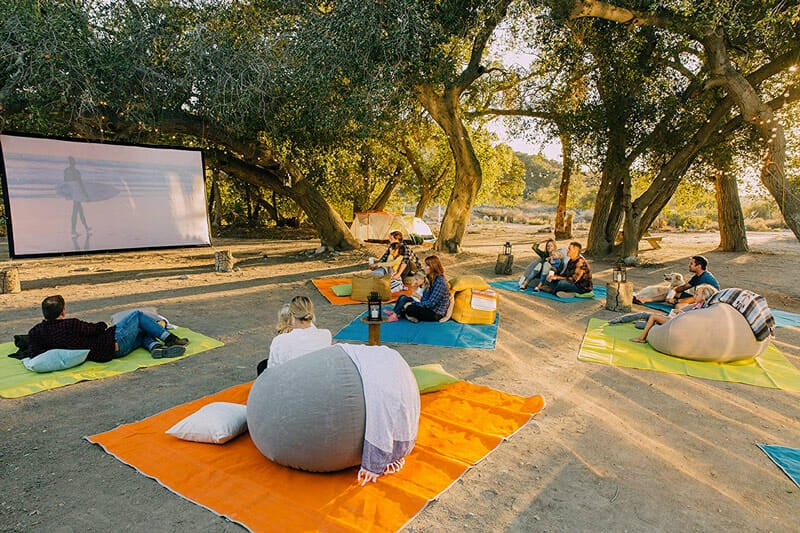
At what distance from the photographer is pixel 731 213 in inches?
564

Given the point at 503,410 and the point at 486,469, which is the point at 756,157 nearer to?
the point at 503,410

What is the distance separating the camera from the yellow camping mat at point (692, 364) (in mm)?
4605

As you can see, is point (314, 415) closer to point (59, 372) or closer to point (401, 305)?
point (59, 372)

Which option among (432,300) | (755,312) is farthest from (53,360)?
(755,312)

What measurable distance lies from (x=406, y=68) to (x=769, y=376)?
711cm

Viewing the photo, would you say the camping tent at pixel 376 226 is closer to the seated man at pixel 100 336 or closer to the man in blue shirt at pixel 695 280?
the man in blue shirt at pixel 695 280

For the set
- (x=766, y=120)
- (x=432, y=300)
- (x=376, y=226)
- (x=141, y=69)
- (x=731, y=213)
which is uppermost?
(x=141, y=69)

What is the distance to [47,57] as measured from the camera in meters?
7.87

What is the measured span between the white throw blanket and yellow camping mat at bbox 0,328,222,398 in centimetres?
296

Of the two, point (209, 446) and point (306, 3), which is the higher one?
point (306, 3)

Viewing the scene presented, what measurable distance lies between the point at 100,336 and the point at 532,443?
422 centimetres

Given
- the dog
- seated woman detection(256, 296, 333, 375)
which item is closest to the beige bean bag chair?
the dog

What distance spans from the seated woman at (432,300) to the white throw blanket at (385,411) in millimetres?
3345

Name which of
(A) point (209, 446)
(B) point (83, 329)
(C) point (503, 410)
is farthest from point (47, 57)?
A: (C) point (503, 410)
